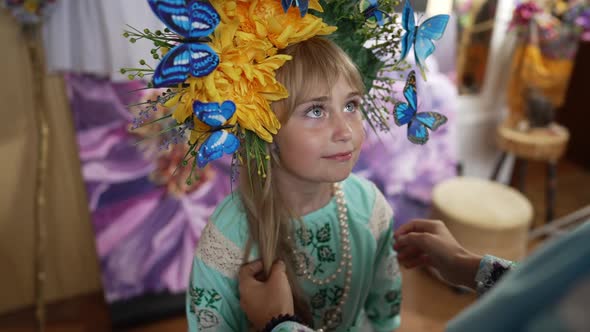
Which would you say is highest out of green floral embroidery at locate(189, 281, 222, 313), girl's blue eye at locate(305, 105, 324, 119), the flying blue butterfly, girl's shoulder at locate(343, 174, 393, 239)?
the flying blue butterfly

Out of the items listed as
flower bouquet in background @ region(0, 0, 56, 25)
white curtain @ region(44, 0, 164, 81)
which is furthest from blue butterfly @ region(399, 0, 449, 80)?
flower bouquet in background @ region(0, 0, 56, 25)

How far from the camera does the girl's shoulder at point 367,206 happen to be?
106cm

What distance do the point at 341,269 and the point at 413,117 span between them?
391 millimetres

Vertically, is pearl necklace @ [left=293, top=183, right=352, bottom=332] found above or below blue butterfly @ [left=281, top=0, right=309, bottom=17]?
below

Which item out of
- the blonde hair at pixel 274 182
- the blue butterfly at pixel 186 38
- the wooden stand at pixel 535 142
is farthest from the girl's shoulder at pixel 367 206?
the wooden stand at pixel 535 142

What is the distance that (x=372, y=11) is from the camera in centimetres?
83

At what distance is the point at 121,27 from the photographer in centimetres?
158

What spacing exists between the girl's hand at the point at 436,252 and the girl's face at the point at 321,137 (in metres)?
0.25

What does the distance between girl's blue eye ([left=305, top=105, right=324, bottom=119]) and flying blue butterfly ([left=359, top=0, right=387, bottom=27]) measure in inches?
7.6

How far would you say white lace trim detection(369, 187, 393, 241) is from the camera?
1.07m

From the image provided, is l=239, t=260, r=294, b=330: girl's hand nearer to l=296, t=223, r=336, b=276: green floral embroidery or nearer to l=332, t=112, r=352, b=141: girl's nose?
l=296, t=223, r=336, b=276: green floral embroidery

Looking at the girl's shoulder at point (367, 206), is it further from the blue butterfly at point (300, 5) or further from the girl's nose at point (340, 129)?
the blue butterfly at point (300, 5)

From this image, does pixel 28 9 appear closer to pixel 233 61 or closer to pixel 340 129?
pixel 233 61

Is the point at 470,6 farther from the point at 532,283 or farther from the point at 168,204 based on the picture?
the point at 532,283
